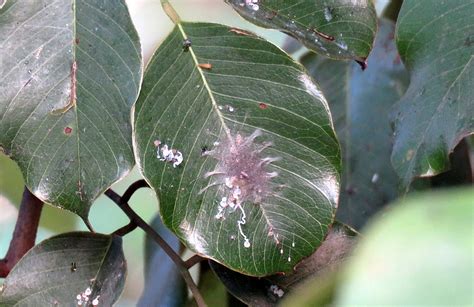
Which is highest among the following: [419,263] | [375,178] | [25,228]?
[419,263]

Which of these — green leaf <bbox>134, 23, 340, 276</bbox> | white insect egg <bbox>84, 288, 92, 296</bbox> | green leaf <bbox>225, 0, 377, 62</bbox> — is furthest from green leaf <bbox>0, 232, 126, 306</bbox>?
green leaf <bbox>225, 0, 377, 62</bbox>

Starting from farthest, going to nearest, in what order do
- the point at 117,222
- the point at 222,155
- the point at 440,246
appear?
the point at 117,222
the point at 222,155
the point at 440,246

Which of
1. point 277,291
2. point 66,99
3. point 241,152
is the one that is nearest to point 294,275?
point 277,291

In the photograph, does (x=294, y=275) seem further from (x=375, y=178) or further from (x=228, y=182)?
(x=375, y=178)

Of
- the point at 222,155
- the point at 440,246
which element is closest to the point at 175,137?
the point at 222,155

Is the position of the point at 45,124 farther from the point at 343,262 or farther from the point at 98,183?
the point at 343,262

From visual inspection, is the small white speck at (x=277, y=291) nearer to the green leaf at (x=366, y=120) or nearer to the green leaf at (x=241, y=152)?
the green leaf at (x=241, y=152)
